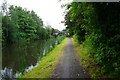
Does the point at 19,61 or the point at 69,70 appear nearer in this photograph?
the point at 69,70

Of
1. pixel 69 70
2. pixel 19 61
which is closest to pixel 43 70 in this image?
pixel 69 70

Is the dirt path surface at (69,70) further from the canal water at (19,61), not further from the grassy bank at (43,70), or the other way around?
the canal water at (19,61)

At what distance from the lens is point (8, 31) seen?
19391 mm

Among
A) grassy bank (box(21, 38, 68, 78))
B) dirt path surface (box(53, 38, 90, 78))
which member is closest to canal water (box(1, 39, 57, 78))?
grassy bank (box(21, 38, 68, 78))

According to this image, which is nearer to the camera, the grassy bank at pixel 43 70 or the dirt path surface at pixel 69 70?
the dirt path surface at pixel 69 70

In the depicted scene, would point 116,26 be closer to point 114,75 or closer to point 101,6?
point 101,6

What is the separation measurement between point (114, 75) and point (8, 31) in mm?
22794

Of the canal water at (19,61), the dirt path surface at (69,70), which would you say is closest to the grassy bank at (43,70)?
the dirt path surface at (69,70)

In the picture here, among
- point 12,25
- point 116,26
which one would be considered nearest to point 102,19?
point 116,26

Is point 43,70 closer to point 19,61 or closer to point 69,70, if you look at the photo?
point 69,70

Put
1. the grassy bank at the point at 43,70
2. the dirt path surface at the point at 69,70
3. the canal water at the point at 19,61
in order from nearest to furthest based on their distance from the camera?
the dirt path surface at the point at 69,70 < the grassy bank at the point at 43,70 < the canal water at the point at 19,61

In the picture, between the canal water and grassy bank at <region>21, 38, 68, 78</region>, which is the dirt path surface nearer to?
grassy bank at <region>21, 38, 68, 78</region>

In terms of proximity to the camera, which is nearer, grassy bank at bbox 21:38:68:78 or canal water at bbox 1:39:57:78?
grassy bank at bbox 21:38:68:78

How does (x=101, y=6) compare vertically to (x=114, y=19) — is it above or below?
above
